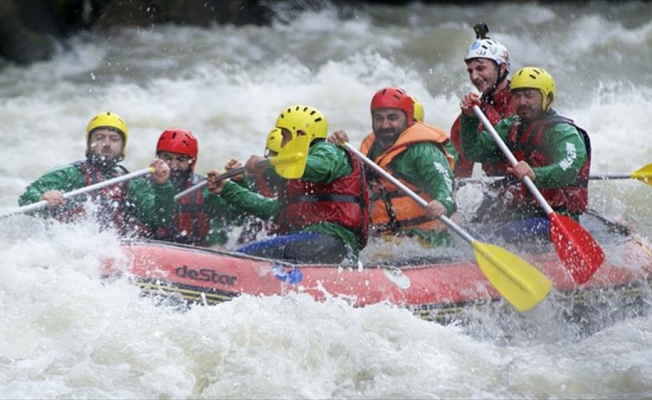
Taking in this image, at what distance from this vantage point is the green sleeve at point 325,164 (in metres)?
6.45

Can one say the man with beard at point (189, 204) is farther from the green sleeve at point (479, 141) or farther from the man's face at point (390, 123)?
the green sleeve at point (479, 141)

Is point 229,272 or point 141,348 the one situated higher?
point 229,272

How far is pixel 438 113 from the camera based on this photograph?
13.1m

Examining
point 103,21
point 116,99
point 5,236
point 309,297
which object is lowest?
point 309,297

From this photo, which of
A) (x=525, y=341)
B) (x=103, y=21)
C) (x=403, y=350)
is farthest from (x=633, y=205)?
(x=103, y=21)

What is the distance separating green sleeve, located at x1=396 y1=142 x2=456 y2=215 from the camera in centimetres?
689

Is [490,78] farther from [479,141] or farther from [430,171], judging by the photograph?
[430,171]

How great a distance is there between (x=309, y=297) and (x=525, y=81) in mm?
2189

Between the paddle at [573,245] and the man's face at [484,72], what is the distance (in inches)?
46.3

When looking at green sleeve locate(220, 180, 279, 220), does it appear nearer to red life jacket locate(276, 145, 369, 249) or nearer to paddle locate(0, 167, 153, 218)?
red life jacket locate(276, 145, 369, 249)

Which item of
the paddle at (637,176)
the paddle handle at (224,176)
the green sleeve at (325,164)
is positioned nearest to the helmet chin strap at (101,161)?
the paddle handle at (224,176)

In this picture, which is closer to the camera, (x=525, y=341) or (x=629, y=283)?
(x=525, y=341)

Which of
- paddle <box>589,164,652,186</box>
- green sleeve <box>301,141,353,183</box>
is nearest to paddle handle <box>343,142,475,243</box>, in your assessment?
green sleeve <box>301,141,353,183</box>

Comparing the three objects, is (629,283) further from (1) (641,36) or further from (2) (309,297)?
(1) (641,36)
